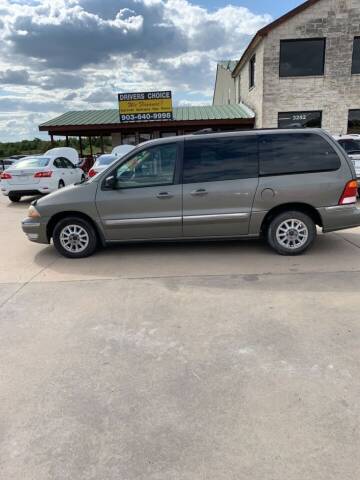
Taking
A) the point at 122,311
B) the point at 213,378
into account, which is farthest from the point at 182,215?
the point at 213,378

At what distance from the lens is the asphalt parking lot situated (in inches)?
83.1

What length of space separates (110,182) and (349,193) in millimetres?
3474

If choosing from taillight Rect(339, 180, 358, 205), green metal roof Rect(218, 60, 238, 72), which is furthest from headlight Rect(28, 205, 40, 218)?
green metal roof Rect(218, 60, 238, 72)

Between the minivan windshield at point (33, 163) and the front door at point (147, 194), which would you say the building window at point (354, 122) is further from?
the front door at point (147, 194)

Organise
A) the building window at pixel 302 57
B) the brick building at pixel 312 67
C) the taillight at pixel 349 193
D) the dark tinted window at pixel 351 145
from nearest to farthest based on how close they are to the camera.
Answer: the taillight at pixel 349 193 < the dark tinted window at pixel 351 145 < the brick building at pixel 312 67 < the building window at pixel 302 57

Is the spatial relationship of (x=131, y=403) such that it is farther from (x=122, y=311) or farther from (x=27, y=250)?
(x=27, y=250)

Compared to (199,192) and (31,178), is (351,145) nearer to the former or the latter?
(199,192)

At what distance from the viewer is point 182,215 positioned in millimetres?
5609

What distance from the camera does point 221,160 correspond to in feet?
18.3

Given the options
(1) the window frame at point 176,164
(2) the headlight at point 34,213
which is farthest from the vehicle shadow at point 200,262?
(1) the window frame at point 176,164

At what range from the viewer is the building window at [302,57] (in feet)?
58.4

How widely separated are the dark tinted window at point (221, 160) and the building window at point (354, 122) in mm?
15627

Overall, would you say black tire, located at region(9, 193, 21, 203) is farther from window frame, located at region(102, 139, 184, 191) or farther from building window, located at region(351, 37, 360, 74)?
Answer: building window, located at region(351, 37, 360, 74)

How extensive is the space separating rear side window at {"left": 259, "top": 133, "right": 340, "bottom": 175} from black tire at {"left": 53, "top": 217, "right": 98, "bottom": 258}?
107 inches
